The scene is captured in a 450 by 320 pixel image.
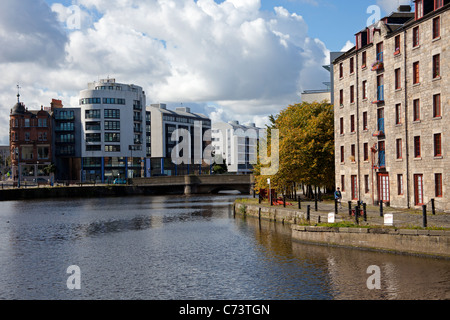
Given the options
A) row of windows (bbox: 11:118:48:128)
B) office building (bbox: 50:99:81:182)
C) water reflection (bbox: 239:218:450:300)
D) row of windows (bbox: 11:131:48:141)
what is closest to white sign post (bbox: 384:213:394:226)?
water reflection (bbox: 239:218:450:300)

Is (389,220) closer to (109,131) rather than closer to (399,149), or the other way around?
Answer: (399,149)

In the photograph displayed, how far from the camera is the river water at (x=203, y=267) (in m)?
24.5

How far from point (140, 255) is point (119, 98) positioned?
367 ft

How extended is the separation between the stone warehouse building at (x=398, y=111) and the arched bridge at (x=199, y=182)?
57690mm

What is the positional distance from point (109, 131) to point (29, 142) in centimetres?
2047

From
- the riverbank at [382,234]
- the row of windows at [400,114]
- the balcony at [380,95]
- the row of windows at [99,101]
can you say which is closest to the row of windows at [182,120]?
the row of windows at [99,101]

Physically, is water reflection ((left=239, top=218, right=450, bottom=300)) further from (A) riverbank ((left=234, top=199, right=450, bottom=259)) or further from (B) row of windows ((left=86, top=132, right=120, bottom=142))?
(B) row of windows ((left=86, top=132, right=120, bottom=142))

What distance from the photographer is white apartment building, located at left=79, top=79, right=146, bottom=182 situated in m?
140

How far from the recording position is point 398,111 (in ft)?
150

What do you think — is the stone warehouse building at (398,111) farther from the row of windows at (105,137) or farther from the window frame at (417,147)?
the row of windows at (105,137)

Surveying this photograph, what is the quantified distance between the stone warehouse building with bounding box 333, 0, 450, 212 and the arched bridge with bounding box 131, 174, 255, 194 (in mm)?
57690

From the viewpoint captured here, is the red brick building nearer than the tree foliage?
No

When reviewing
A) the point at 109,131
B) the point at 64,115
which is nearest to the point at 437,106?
the point at 109,131
